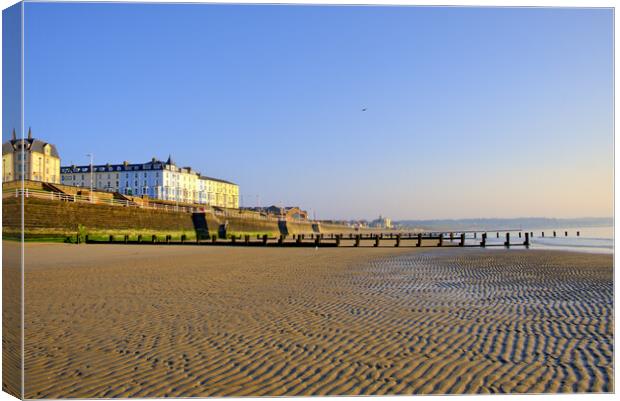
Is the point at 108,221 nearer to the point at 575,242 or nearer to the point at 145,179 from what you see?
the point at 575,242

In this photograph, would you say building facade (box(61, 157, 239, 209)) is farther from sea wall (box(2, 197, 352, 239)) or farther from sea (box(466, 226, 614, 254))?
sea (box(466, 226, 614, 254))

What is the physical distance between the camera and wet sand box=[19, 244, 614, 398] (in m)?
5.82

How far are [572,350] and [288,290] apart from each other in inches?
297

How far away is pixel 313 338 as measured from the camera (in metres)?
7.88

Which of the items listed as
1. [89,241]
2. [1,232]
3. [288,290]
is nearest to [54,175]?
[89,241]

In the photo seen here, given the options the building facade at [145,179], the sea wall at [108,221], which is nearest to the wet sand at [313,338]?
the sea wall at [108,221]

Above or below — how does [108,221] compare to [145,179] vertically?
below

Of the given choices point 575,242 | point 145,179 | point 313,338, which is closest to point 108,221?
point 313,338

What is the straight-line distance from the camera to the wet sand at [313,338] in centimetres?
582

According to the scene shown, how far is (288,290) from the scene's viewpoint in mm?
13422

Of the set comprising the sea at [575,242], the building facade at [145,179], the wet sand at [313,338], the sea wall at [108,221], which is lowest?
the sea at [575,242]

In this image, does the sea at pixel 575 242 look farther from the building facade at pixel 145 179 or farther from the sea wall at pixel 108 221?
the building facade at pixel 145 179

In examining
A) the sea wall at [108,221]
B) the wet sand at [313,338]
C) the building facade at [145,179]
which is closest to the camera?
the wet sand at [313,338]

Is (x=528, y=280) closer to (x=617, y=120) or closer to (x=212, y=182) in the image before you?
(x=617, y=120)
